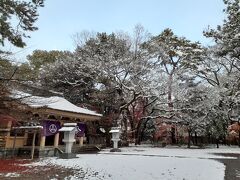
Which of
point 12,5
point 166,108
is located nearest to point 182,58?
point 166,108

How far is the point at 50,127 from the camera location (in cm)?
1834

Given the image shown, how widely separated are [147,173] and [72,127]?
7573 millimetres

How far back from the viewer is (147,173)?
9844 millimetres

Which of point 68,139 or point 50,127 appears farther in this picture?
point 50,127

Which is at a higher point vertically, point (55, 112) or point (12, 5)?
point (12, 5)

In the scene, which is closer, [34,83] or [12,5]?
[34,83]

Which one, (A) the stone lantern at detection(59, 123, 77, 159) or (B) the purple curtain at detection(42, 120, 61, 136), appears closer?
(A) the stone lantern at detection(59, 123, 77, 159)

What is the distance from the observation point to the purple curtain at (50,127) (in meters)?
17.8

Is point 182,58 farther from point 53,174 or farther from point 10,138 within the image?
point 53,174

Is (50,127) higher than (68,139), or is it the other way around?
(50,127)

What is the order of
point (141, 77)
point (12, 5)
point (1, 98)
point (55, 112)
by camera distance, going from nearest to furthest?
1. point (1, 98)
2. point (12, 5)
3. point (55, 112)
4. point (141, 77)

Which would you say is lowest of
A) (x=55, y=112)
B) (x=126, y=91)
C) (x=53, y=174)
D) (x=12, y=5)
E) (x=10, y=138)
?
(x=53, y=174)

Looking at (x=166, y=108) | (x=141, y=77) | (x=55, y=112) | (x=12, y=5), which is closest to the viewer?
(x=12, y=5)

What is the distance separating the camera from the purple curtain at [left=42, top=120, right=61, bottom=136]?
17828mm
